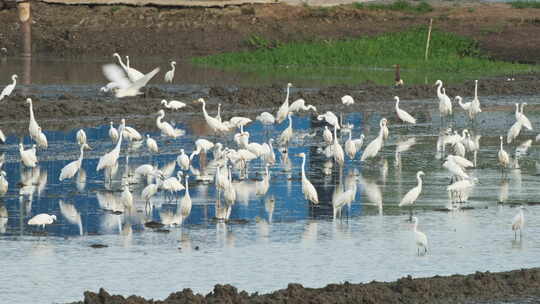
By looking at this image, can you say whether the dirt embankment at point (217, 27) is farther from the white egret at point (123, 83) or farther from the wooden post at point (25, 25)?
the white egret at point (123, 83)

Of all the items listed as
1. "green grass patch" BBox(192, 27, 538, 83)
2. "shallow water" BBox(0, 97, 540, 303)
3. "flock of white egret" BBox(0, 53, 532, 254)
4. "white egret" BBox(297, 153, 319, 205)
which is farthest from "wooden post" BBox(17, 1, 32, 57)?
"white egret" BBox(297, 153, 319, 205)

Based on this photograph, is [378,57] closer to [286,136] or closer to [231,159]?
[286,136]

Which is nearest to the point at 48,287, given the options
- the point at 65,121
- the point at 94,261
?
the point at 94,261

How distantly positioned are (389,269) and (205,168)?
23.9 feet

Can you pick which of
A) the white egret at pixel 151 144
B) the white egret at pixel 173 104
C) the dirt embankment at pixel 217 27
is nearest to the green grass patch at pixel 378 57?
the dirt embankment at pixel 217 27

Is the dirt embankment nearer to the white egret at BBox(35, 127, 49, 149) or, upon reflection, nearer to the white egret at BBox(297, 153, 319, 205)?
the white egret at BBox(35, 127, 49, 149)

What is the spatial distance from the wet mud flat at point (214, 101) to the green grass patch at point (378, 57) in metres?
4.85

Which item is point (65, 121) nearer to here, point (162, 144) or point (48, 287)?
point (162, 144)

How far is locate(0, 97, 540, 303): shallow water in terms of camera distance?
42.0 ft

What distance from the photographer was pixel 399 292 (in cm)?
1170

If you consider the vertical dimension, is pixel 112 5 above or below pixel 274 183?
above

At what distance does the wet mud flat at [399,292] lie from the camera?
1116 cm

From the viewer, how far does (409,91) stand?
3206cm

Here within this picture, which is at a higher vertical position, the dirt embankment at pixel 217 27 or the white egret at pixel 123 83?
the dirt embankment at pixel 217 27
